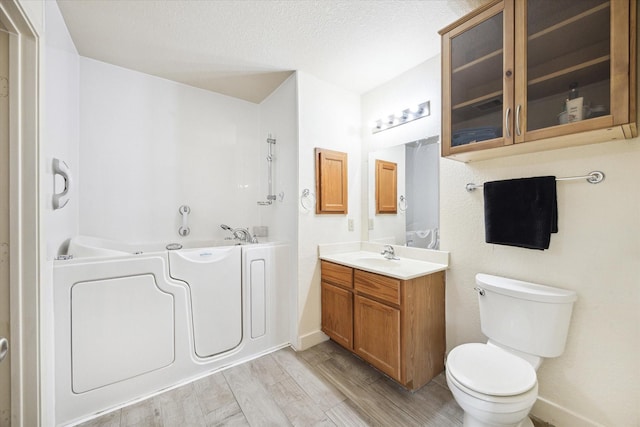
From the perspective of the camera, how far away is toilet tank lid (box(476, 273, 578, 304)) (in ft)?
4.32

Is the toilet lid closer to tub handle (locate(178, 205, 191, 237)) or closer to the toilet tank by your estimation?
the toilet tank

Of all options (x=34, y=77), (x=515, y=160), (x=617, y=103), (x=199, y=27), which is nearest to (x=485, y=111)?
(x=515, y=160)

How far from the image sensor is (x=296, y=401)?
164 cm

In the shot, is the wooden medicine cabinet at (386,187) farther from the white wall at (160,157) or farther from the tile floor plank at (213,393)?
the tile floor plank at (213,393)

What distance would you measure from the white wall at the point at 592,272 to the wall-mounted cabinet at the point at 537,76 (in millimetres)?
133

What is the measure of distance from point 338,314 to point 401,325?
0.67m

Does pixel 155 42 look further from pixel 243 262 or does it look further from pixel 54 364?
pixel 54 364

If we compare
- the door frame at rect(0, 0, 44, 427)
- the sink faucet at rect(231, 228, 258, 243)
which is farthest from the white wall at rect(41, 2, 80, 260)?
the sink faucet at rect(231, 228, 258, 243)

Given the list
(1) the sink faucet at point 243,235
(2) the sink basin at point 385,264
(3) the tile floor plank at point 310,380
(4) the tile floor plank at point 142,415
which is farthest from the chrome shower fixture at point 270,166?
(4) the tile floor plank at point 142,415

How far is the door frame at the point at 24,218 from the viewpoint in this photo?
894 mm

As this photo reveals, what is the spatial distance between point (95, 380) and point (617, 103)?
3.06m

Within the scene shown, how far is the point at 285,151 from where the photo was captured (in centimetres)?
248

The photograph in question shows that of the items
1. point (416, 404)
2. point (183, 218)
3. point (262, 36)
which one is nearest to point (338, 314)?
point (416, 404)

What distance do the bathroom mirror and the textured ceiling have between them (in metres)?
0.72
